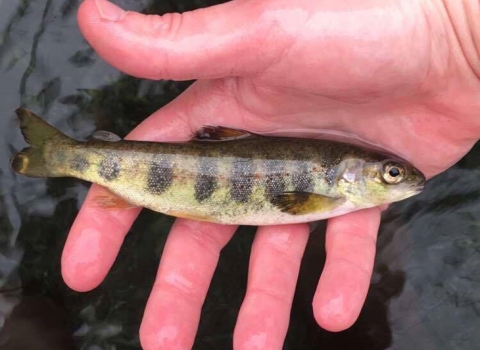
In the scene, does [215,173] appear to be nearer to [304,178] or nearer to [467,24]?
[304,178]

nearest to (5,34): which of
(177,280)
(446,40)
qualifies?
(177,280)

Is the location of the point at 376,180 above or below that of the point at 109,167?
below

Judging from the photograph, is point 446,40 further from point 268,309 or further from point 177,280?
point 177,280

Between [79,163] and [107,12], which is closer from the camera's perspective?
[107,12]

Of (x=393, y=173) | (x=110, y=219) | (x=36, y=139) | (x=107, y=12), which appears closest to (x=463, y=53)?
(x=393, y=173)

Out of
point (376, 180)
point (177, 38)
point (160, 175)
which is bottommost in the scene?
point (376, 180)

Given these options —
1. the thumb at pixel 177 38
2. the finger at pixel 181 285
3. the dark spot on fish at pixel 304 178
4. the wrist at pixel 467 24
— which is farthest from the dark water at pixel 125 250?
the thumb at pixel 177 38

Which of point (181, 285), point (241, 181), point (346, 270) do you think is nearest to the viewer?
point (346, 270)
